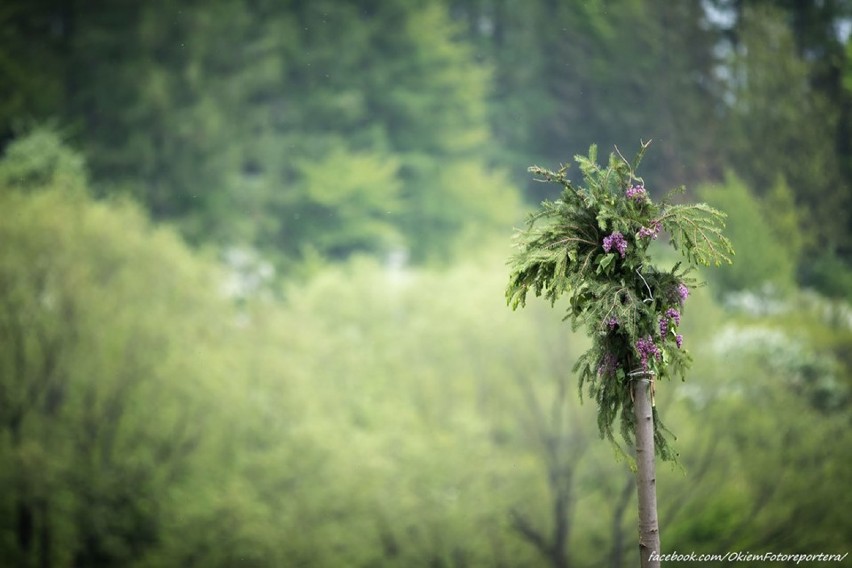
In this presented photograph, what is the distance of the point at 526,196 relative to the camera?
44.2 meters

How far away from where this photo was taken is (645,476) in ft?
27.2

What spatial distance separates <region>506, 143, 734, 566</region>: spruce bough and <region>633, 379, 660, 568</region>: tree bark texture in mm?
11

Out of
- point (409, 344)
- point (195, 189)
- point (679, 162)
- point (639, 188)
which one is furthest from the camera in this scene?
point (195, 189)

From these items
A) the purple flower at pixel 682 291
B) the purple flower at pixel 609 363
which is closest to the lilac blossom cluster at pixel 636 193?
the purple flower at pixel 682 291

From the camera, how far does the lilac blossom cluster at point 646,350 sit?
8445 millimetres

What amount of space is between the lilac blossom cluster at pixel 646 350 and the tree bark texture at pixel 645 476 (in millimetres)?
154

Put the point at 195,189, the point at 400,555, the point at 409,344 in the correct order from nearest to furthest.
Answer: the point at 400,555, the point at 409,344, the point at 195,189

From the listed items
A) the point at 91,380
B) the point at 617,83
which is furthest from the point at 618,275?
the point at 617,83

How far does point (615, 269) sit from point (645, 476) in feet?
5.45

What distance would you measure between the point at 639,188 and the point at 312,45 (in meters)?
40.4

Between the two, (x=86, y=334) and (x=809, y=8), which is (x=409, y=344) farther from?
(x=809, y=8)

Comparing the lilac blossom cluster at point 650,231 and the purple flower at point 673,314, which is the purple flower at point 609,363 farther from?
the lilac blossom cluster at point 650,231

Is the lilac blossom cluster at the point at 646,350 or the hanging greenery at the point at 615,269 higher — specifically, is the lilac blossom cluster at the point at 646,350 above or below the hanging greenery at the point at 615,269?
below

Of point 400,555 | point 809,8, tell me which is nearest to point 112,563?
point 400,555
